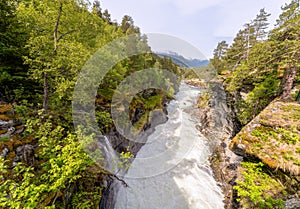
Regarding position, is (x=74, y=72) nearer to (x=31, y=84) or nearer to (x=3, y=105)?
(x=3, y=105)

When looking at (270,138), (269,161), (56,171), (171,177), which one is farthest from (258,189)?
(56,171)

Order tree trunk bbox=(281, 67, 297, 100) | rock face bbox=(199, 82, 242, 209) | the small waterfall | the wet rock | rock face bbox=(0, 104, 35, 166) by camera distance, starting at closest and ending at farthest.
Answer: the wet rock, rock face bbox=(0, 104, 35, 166), the small waterfall, tree trunk bbox=(281, 67, 297, 100), rock face bbox=(199, 82, 242, 209)

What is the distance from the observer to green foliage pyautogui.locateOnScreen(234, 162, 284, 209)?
384cm

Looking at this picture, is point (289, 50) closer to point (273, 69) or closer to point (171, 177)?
point (273, 69)

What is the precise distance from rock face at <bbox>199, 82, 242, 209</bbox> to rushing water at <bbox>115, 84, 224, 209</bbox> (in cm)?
60

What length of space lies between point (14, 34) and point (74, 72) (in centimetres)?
375

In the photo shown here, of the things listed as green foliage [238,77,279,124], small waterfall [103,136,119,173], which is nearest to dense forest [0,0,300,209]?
green foliage [238,77,279,124]

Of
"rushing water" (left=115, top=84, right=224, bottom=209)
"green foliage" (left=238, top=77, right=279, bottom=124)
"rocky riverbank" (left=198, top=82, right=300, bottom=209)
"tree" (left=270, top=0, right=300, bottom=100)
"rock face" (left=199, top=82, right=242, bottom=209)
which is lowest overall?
"rushing water" (left=115, top=84, right=224, bottom=209)

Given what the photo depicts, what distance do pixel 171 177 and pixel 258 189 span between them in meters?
5.53

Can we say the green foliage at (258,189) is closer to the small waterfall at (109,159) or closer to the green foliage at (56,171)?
the small waterfall at (109,159)

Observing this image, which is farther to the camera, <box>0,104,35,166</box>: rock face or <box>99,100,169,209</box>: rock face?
<box>99,100,169,209</box>: rock face

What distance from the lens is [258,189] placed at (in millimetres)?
4082

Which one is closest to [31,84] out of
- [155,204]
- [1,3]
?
[1,3]

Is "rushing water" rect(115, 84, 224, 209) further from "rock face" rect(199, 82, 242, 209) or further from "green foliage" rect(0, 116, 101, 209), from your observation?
"green foliage" rect(0, 116, 101, 209)
